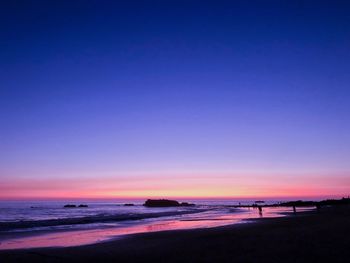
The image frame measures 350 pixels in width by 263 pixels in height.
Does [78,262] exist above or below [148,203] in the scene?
below

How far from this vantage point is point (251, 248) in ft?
53.8

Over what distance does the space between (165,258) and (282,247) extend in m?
5.21

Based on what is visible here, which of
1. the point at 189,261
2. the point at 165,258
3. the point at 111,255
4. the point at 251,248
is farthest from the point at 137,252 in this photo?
the point at 251,248

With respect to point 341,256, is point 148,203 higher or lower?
higher

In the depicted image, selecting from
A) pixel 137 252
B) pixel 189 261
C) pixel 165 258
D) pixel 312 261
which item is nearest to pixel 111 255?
pixel 137 252

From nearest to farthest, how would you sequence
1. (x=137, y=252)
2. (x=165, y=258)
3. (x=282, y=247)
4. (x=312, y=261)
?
(x=312, y=261) < (x=165, y=258) < (x=282, y=247) < (x=137, y=252)

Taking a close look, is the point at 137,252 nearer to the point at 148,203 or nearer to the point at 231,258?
the point at 231,258

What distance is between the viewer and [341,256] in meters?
12.8

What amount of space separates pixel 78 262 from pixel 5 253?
5.24 metres

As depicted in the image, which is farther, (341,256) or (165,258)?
(165,258)

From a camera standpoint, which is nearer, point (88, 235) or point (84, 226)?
point (88, 235)

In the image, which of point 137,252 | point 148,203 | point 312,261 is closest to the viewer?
point 312,261

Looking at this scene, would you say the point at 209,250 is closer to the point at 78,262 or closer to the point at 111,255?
the point at 111,255

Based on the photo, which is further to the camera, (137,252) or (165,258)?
(137,252)
